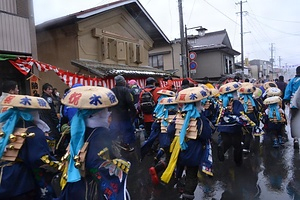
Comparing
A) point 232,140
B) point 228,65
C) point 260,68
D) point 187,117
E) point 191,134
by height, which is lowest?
point 232,140

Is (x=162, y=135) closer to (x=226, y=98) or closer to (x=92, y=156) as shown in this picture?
(x=226, y=98)

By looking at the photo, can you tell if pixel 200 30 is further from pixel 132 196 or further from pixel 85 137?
pixel 85 137

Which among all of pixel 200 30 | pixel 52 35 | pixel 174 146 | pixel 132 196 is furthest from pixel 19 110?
pixel 200 30

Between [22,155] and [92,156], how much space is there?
76cm

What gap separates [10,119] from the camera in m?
2.97

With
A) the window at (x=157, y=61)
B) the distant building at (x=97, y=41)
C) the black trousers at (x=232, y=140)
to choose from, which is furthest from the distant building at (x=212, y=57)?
the black trousers at (x=232, y=140)

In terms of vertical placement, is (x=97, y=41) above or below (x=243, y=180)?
above

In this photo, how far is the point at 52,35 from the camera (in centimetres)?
1372

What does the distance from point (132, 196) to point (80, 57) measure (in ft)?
30.7

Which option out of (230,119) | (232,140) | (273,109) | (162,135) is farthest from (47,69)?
(273,109)

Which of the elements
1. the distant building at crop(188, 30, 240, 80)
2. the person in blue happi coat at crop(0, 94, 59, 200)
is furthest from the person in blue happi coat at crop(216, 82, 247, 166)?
the distant building at crop(188, 30, 240, 80)

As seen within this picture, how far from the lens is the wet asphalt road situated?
197 inches

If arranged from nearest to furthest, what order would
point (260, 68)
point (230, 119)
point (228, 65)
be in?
1. point (230, 119)
2. point (228, 65)
3. point (260, 68)

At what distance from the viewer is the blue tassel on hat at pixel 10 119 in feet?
9.35
